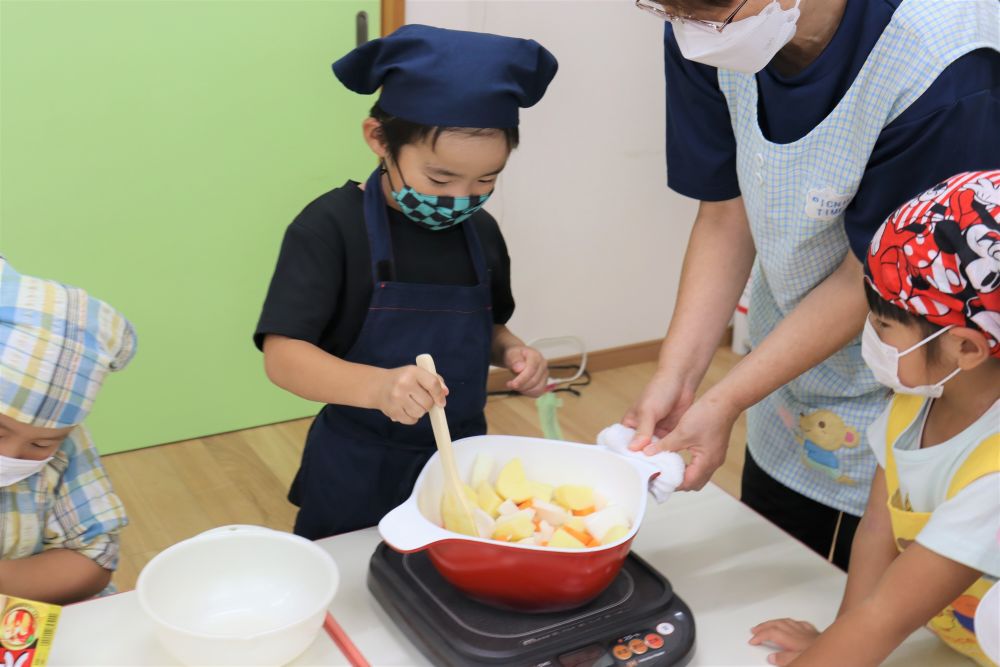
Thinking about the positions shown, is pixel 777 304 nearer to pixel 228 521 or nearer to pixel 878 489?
pixel 878 489

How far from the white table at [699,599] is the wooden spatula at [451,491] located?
0.13 meters

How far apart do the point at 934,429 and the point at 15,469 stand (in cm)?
98

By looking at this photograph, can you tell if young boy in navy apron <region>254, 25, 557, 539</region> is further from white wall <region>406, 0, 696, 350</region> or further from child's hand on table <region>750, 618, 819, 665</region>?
white wall <region>406, 0, 696, 350</region>

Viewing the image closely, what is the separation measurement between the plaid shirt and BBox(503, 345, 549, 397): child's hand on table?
1.73 feet

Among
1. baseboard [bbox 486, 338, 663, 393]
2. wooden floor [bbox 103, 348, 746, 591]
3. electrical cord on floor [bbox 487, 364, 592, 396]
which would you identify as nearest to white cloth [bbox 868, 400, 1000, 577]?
wooden floor [bbox 103, 348, 746, 591]

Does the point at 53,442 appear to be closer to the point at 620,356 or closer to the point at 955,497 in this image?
the point at 955,497

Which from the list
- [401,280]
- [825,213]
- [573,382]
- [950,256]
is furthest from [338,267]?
[573,382]

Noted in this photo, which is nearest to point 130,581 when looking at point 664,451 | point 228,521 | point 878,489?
point 228,521

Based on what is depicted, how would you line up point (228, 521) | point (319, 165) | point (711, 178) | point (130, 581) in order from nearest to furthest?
point (711, 178), point (130, 581), point (228, 521), point (319, 165)

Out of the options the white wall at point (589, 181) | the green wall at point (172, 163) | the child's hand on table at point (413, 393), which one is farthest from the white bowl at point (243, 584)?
the white wall at point (589, 181)

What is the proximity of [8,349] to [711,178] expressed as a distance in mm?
901

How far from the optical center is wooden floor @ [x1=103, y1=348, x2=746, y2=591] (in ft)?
7.93

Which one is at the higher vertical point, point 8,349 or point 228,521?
point 8,349

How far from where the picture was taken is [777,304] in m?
1.40
